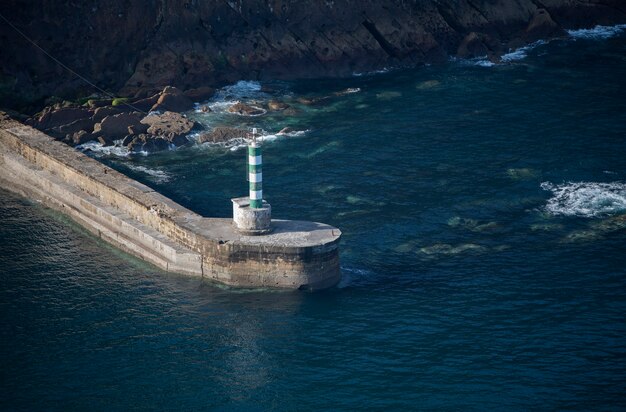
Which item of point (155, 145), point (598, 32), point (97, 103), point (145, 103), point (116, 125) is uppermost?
point (598, 32)

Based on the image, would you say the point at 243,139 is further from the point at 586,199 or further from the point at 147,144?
the point at 586,199

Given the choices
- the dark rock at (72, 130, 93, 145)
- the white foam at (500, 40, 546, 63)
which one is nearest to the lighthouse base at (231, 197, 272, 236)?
the dark rock at (72, 130, 93, 145)

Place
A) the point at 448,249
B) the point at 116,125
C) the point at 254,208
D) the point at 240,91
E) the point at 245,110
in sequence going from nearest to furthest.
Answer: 1. the point at 254,208
2. the point at 448,249
3. the point at 116,125
4. the point at 245,110
5. the point at 240,91

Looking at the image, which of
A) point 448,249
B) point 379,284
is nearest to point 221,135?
point 448,249

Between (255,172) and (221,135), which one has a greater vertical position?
(255,172)

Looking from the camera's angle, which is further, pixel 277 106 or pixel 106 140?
pixel 277 106

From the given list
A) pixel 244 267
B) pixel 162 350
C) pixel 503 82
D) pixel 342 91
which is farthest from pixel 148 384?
pixel 503 82

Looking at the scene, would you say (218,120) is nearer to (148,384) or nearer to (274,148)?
(274,148)
